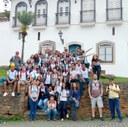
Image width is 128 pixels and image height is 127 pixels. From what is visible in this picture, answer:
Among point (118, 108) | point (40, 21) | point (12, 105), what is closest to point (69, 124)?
point (118, 108)

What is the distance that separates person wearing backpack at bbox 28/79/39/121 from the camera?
490 inches

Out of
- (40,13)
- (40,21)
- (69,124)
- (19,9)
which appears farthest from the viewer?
(19,9)

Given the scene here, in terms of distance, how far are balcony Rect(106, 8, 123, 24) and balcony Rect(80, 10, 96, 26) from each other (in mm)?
1267

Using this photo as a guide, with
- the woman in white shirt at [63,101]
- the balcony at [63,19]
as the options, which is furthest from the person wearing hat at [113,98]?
the balcony at [63,19]

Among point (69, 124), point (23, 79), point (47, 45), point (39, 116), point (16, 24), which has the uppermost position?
point (16, 24)

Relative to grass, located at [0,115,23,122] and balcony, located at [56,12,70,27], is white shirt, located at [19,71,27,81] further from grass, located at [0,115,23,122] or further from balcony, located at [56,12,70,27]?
balcony, located at [56,12,70,27]

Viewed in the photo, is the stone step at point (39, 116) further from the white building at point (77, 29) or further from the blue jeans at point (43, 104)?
the white building at point (77, 29)

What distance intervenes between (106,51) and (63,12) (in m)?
5.36

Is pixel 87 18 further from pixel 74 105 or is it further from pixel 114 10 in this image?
pixel 74 105

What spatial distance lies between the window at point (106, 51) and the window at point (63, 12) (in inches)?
149

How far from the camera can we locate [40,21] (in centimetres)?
2608

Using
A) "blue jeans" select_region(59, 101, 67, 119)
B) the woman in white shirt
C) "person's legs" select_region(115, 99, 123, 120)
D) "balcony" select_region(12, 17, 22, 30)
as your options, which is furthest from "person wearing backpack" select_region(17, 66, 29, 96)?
"balcony" select_region(12, 17, 22, 30)

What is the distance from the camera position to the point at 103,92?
1328 centimetres

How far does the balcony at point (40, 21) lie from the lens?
84.6ft
